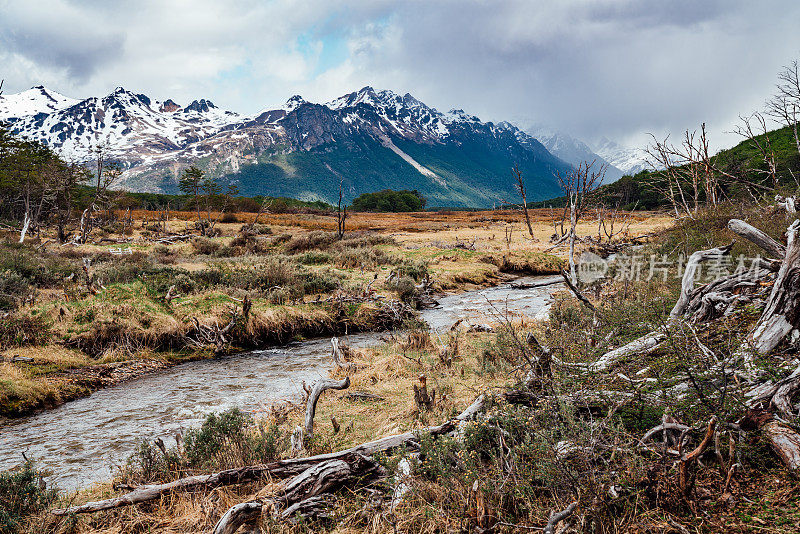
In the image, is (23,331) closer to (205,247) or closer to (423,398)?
(423,398)

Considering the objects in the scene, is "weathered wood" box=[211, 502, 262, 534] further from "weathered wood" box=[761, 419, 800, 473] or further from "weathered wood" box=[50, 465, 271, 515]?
"weathered wood" box=[761, 419, 800, 473]

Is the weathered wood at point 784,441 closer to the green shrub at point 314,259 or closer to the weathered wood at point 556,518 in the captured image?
the weathered wood at point 556,518

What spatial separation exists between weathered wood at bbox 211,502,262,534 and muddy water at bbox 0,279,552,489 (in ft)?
9.76

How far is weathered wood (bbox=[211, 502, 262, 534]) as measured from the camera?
3332mm

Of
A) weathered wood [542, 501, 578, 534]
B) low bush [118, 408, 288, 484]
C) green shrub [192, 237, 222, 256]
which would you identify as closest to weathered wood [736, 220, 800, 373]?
weathered wood [542, 501, 578, 534]

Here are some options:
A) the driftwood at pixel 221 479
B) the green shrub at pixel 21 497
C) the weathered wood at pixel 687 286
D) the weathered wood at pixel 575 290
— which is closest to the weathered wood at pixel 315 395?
the driftwood at pixel 221 479

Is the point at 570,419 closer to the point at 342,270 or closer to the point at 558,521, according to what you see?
the point at 558,521

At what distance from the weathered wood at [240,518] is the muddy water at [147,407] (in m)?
2.97

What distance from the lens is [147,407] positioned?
835cm

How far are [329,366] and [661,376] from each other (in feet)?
26.3

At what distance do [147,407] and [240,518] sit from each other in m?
6.29

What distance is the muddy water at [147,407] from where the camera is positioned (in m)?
6.29

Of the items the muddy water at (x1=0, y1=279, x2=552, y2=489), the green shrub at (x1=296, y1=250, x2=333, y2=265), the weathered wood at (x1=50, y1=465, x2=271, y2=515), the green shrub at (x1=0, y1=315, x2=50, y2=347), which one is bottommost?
the muddy water at (x1=0, y1=279, x2=552, y2=489)

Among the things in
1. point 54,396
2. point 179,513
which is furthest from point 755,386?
point 54,396
